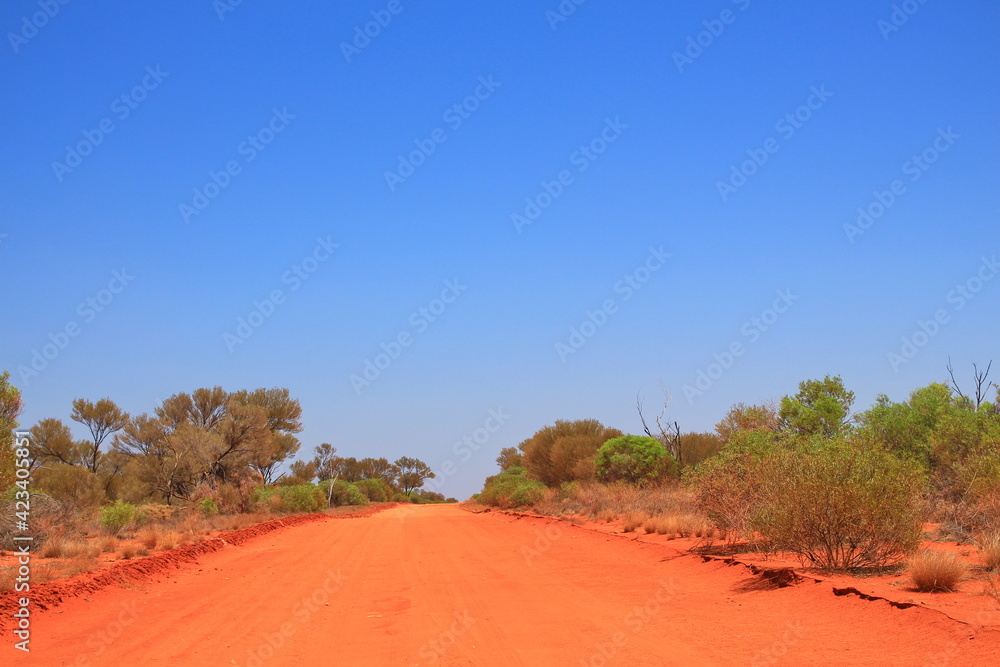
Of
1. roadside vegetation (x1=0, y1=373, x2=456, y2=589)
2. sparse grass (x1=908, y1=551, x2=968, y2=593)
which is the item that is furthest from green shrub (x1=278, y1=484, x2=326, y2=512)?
sparse grass (x1=908, y1=551, x2=968, y2=593)

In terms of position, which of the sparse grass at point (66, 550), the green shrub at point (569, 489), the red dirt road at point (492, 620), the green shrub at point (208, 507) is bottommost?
the red dirt road at point (492, 620)

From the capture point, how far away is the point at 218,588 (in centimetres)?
1226

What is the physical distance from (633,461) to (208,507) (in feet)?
66.2

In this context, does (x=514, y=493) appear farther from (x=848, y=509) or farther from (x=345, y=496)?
(x=848, y=509)

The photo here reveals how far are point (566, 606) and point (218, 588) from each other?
6.38 meters

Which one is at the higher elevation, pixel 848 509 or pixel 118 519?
pixel 118 519

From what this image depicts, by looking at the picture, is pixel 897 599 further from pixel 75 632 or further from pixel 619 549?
pixel 75 632

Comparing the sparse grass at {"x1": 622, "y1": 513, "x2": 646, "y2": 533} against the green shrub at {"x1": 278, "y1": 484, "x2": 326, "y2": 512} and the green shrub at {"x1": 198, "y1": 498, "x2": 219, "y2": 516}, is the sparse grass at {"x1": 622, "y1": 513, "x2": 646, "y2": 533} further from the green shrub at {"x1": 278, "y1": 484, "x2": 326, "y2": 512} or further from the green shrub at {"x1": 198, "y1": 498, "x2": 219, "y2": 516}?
the green shrub at {"x1": 278, "y1": 484, "x2": 326, "y2": 512}

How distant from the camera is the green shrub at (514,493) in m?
37.0

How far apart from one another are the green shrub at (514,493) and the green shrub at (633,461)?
4.03 metres

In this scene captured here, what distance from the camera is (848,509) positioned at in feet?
34.0

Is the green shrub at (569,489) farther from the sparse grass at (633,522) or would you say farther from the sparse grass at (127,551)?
the sparse grass at (127,551)

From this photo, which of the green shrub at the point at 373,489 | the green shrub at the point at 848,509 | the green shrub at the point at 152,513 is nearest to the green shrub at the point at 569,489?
the green shrub at the point at 152,513

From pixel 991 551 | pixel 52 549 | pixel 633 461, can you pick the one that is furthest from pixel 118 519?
pixel 991 551
